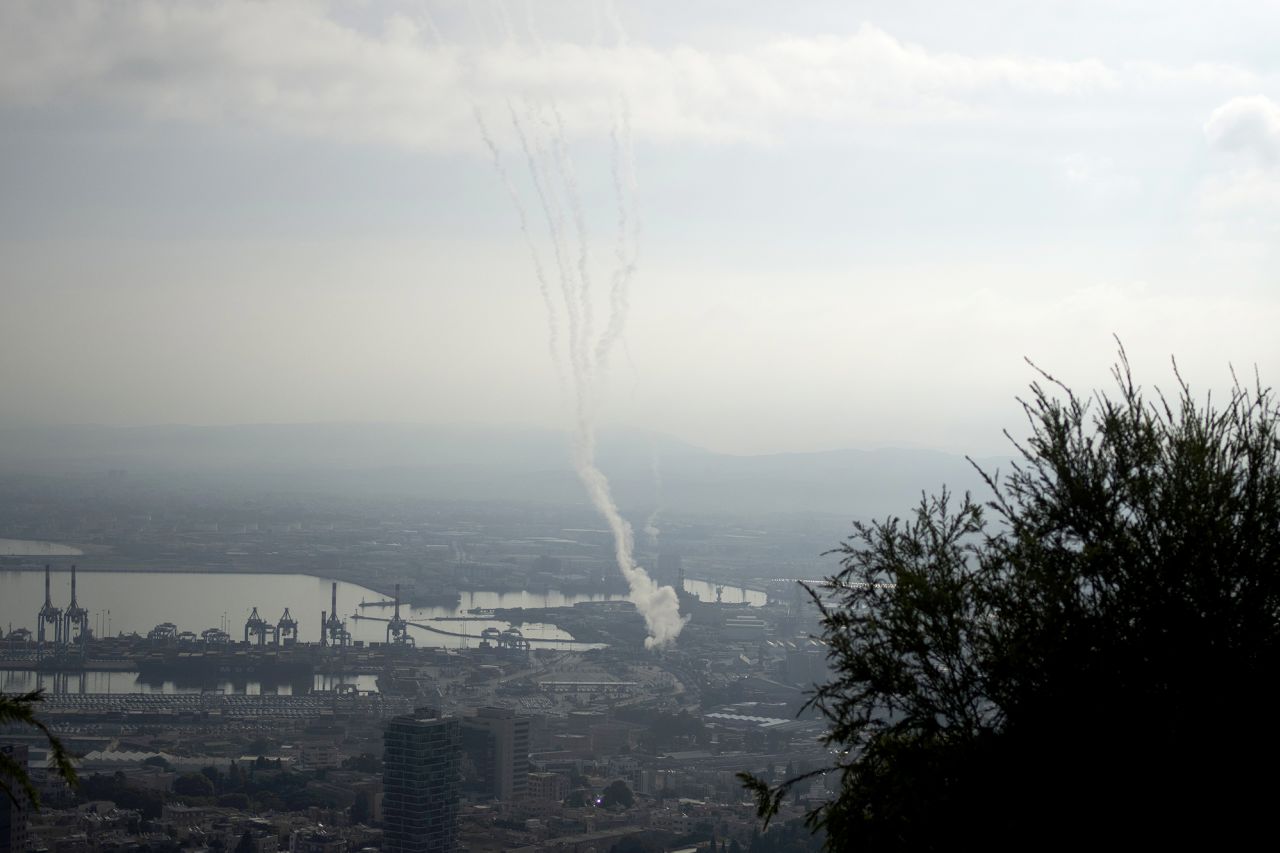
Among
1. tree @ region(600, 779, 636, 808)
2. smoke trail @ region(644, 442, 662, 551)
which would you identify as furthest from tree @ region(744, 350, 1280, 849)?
smoke trail @ region(644, 442, 662, 551)

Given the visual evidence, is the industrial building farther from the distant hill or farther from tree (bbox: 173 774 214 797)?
the distant hill

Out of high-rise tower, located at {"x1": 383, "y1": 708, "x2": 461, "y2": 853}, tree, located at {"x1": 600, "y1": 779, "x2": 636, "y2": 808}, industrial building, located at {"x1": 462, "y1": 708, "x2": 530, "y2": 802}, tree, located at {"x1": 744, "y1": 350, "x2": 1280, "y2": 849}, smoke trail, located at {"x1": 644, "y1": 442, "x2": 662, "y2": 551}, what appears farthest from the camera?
smoke trail, located at {"x1": 644, "y1": 442, "x2": 662, "y2": 551}

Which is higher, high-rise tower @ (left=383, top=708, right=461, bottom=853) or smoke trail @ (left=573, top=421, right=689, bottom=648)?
smoke trail @ (left=573, top=421, right=689, bottom=648)

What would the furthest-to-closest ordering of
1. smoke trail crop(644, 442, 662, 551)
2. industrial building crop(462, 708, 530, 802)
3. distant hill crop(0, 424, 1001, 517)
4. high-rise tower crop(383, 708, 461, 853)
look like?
distant hill crop(0, 424, 1001, 517) < smoke trail crop(644, 442, 662, 551) < industrial building crop(462, 708, 530, 802) < high-rise tower crop(383, 708, 461, 853)

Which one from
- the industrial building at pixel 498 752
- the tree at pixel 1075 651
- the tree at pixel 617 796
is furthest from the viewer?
the industrial building at pixel 498 752

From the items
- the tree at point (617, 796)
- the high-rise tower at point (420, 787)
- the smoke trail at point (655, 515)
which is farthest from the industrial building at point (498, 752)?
the smoke trail at point (655, 515)

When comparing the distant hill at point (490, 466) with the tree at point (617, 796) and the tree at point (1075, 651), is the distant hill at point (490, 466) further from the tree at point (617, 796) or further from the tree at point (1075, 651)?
the tree at point (1075, 651)

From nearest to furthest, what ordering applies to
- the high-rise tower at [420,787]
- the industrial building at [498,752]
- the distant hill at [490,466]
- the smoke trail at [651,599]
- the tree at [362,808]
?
the high-rise tower at [420,787], the tree at [362,808], the industrial building at [498,752], the smoke trail at [651,599], the distant hill at [490,466]
